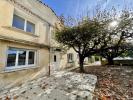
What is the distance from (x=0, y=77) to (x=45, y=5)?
849cm

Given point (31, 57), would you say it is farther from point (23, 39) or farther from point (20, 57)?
point (23, 39)

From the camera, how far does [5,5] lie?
7.59 meters

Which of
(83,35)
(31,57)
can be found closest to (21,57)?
(31,57)

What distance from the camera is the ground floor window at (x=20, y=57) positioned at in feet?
26.0

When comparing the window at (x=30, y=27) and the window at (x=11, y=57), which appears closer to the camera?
the window at (x=11, y=57)

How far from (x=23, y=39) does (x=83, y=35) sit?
5255 mm

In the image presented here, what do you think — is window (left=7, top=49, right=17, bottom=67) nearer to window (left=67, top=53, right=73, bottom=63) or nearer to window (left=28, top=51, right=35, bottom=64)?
window (left=28, top=51, right=35, bottom=64)

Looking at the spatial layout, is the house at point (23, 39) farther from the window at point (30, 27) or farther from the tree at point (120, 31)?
the tree at point (120, 31)

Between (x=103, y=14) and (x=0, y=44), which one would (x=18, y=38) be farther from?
(x=103, y=14)

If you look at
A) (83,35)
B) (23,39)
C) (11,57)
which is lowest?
(11,57)

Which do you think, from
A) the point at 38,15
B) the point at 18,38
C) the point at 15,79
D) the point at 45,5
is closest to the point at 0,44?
the point at 18,38

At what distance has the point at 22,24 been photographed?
9312mm

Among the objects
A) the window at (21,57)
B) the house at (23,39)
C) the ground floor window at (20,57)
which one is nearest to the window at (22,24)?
the house at (23,39)

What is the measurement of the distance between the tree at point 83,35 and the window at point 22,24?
8.89 ft
